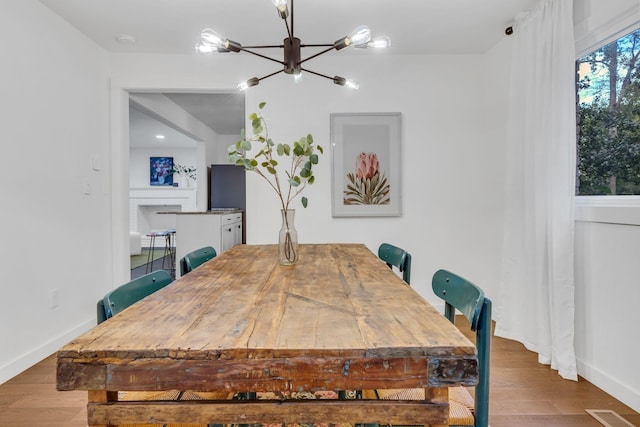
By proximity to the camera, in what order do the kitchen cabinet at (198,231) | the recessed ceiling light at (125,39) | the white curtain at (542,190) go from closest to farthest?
the white curtain at (542,190) < the recessed ceiling light at (125,39) < the kitchen cabinet at (198,231)

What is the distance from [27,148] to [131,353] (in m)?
2.26

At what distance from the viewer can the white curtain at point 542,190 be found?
6.69 feet

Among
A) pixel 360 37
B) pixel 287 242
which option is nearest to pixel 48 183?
pixel 287 242

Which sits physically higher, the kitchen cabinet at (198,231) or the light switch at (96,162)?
the light switch at (96,162)

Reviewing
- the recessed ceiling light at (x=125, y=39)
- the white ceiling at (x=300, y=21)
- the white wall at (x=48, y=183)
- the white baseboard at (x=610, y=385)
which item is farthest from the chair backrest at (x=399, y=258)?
the recessed ceiling light at (x=125, y=39)

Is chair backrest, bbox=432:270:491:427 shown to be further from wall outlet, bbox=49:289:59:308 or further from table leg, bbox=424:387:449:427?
wall outlet, bbox=49:289:59:308

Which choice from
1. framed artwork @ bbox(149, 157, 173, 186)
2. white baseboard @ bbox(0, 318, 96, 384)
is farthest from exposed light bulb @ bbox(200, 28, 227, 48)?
framed artwork @ bbox(149, 157, 173, 186)

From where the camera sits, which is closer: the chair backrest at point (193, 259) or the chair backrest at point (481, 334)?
the chair backrest at point (481, 334)

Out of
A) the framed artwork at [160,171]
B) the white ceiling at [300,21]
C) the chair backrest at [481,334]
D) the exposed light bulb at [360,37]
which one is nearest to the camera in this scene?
the chair backrest at [481,334]

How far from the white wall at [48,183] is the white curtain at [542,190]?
320 cm

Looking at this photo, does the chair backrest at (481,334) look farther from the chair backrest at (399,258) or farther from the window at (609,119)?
the window at (609,119)

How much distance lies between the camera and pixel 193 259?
1841mm

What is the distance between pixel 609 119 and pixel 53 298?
3.72m

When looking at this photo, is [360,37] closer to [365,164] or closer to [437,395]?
[437,395]
